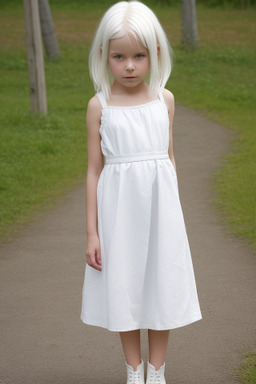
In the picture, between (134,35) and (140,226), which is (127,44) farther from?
(140,226)

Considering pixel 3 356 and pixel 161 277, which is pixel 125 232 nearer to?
pixel 161 277

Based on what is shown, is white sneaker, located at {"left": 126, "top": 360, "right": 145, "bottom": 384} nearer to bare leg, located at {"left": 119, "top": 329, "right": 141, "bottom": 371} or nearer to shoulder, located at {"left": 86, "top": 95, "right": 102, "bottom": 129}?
bare leg, located at {"left": 119, "top": 329, "right": 141, "bottom": 371}

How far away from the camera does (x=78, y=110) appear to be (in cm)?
1335

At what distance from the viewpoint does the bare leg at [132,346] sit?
11.0 ft

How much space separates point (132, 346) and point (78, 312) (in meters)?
1.35

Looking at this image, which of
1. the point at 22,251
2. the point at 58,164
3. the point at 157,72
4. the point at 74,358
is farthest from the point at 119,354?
the point at 58,164

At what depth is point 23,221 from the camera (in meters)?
6.87

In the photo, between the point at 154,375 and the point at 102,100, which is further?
the point at 154,375

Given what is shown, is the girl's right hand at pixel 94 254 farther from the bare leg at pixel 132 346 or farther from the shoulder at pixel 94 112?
the shoulder at pixel 94 112

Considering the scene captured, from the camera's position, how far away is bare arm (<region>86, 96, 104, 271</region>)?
3197mm

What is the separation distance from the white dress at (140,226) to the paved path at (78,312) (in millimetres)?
652

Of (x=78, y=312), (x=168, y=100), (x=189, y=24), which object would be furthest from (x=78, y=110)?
(x=168, y=100)

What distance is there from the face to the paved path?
1.46 m

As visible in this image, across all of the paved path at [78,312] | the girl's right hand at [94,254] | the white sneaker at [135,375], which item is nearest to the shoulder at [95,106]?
the girl's right hand at [94,254]
